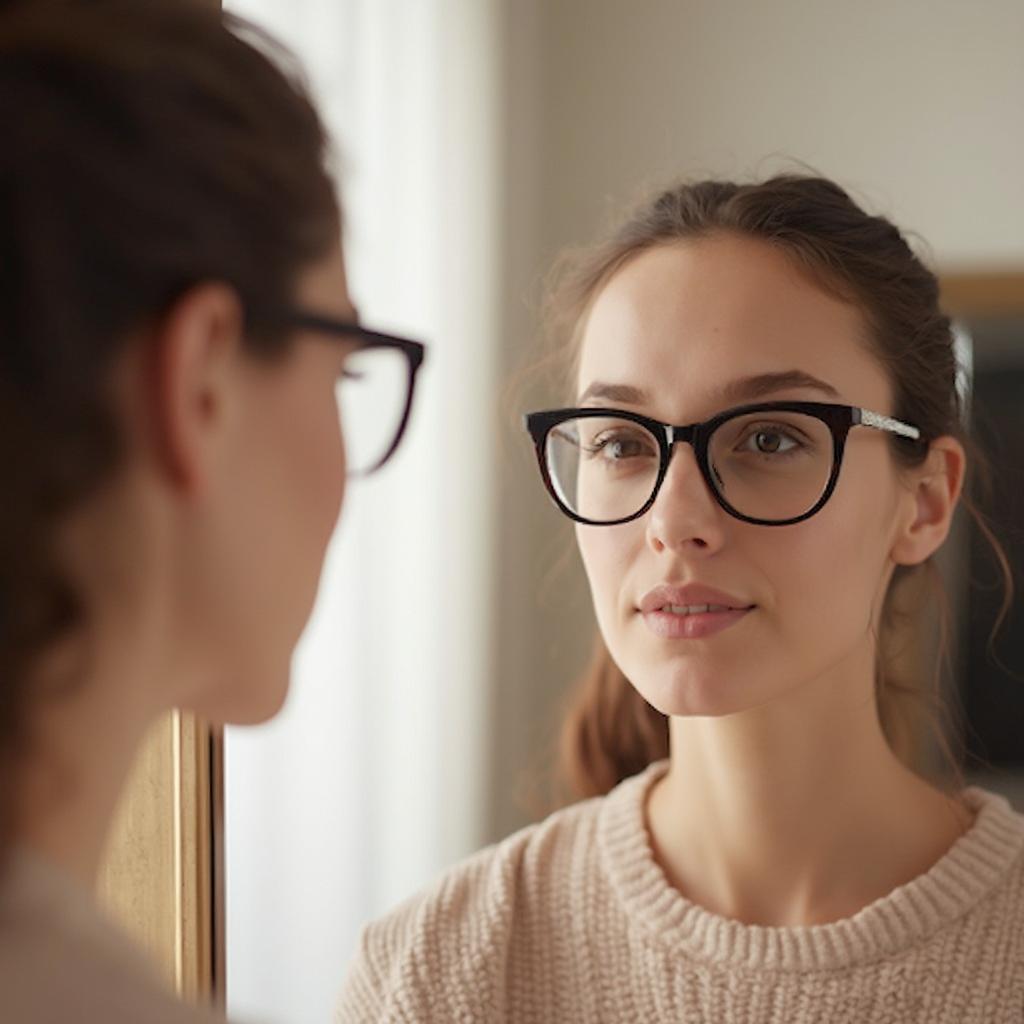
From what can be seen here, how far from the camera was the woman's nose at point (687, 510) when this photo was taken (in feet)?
3.41

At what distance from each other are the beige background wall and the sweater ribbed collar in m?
1.31

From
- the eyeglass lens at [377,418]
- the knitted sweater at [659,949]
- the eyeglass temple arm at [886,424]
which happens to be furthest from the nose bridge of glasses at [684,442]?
the knitted sweater at [659,949]

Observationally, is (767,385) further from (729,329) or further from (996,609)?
(996,609)

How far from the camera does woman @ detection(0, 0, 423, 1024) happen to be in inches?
21.6

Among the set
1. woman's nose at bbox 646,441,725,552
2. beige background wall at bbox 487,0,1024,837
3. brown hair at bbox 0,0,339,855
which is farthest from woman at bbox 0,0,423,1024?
beige background wall at bbox 487,0,1024,837

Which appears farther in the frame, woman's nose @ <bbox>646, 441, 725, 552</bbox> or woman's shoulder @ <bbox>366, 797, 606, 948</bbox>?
woman's shoulder @ <bbox>366, 797, 606, 948</bbox>

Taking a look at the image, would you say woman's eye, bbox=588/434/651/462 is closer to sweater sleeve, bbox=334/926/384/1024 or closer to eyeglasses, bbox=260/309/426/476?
eyeglasses, bbox=260/309/426/476

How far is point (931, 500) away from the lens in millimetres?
1176

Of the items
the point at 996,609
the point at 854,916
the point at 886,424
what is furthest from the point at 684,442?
the point at 996,609

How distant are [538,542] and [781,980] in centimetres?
201

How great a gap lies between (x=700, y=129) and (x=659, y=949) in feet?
6.56

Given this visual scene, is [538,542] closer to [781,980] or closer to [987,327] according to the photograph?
[987,327]

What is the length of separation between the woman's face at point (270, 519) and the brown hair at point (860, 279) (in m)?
0.52

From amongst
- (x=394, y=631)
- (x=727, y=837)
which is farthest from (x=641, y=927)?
(x=394, y=631)
